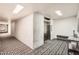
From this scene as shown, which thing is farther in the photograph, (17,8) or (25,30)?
(25,30)

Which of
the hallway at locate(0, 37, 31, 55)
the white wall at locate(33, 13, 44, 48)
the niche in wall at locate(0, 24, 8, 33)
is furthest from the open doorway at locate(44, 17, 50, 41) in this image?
the niche in wall at locate(0, 24, 8, 33)

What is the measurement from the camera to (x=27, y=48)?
1895 millimetres

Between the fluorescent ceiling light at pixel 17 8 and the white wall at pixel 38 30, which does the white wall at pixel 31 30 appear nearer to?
the white wall at pixel 38 30

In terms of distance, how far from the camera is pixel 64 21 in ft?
6.30

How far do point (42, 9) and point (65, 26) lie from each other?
24.4 inches

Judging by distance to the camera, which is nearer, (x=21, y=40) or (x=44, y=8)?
(x=44, y=8)

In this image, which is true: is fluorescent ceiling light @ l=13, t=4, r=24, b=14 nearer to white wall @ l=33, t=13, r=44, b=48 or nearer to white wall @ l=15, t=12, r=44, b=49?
white wall @ l=15, t=12, r=44, b=49

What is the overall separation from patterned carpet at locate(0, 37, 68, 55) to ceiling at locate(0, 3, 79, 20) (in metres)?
0.54

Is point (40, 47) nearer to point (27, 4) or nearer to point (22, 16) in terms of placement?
point (22, 16)

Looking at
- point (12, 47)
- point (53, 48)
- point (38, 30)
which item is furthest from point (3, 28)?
point (53, 48)

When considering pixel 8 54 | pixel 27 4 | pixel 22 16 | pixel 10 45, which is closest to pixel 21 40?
pixel 10 45

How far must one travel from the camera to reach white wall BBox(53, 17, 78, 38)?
185 cm

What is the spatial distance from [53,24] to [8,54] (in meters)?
1.16

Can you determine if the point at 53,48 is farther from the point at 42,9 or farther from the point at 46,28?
the point at 42,9
